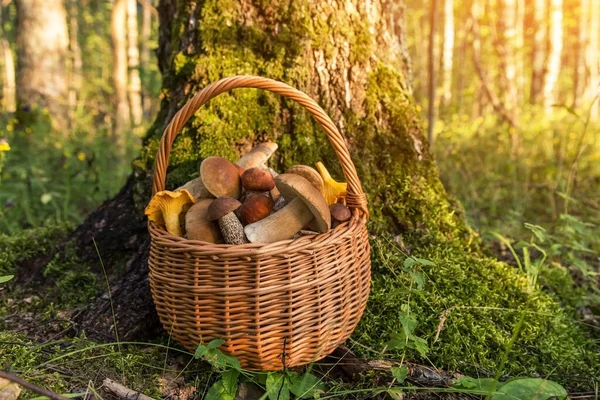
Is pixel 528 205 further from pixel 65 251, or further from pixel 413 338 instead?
pixel 65 251

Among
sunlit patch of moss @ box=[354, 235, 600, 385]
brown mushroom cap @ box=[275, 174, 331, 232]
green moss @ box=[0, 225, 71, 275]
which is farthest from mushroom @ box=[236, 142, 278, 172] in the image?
green moss @ box=[0, 225, 71, 275]

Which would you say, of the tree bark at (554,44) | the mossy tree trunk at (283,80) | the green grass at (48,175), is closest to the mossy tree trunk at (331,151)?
the mossy tree trunk at (283,80)

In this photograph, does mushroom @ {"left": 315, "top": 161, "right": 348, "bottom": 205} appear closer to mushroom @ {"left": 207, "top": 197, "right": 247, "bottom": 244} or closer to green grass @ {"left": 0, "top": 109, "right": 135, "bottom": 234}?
mushroom @ {"left": 207, "top": 197, "right": 247, "bottom": 244}

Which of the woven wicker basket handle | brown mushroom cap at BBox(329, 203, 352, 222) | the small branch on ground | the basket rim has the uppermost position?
the woven wicker basket handle

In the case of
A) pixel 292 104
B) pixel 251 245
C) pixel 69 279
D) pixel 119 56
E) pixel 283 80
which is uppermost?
pixel 119 56

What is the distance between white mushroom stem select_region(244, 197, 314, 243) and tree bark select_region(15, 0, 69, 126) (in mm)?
5180

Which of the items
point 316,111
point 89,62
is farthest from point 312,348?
point 89,62

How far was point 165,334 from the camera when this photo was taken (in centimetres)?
207

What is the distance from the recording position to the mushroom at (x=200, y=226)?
→ 5.52 ft

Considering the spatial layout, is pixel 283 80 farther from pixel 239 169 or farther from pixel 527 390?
pixel 527 390

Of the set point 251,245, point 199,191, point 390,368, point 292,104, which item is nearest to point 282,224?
point 251,245

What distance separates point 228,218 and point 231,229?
0.04 metres

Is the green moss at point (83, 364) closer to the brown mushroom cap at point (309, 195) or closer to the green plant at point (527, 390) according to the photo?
the brown mushroom cap at point (309, 195)

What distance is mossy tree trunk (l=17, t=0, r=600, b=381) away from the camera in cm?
220
